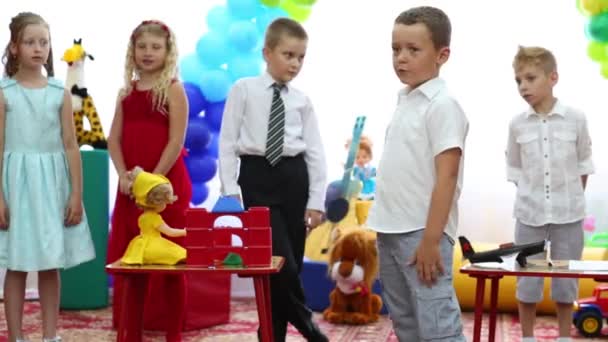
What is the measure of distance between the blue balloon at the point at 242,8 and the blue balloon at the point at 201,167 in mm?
652

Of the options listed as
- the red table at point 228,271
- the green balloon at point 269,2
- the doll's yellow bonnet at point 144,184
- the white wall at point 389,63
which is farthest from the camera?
the white wall at point 389,63

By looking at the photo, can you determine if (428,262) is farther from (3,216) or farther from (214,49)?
(214,49)

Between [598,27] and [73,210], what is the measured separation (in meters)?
2.31

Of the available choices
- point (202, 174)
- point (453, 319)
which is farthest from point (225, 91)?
point (453, 319)

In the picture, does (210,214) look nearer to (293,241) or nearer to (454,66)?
(293,241)

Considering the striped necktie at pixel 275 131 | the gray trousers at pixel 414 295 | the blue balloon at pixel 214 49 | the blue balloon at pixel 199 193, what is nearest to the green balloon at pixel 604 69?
the blue balloon at pixel 214 49

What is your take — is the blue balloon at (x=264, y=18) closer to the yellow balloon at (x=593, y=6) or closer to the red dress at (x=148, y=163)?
the red dress at (x=148, y=163)

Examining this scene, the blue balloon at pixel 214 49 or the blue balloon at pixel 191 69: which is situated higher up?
the blue balloon at pixel 214 49

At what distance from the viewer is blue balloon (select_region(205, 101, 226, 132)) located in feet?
14.8

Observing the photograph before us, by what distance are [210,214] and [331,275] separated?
1.65 m

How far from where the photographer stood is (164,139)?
358 centimetres

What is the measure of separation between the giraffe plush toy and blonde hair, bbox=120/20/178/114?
1.00 m

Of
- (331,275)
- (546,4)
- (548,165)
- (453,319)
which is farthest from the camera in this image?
(546,4)

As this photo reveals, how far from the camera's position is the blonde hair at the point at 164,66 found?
3521mm
